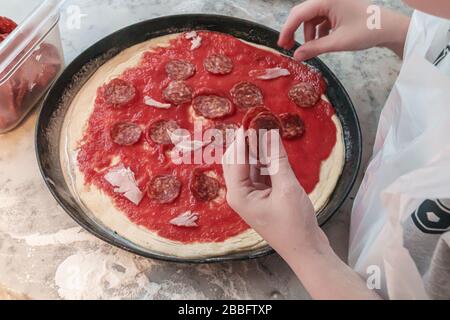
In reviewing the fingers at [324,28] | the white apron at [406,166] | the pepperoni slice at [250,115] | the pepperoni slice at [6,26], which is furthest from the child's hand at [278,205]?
the pepperoni slice at [6,26]

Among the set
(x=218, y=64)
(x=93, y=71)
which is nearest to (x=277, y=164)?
(x=218, y=64)

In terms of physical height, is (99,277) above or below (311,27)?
below

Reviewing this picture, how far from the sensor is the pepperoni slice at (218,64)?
5.10 ft

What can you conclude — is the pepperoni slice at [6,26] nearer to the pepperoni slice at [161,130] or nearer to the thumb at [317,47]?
the pepperoni slice at [161,130]

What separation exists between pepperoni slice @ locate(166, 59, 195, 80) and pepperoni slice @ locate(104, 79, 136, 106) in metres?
0.13

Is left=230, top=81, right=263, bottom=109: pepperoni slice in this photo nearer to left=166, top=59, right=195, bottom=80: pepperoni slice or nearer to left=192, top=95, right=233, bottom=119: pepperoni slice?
left=192, top=95, right=233, bottom=119: pepperoni slice

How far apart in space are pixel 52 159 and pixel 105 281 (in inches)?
15.3

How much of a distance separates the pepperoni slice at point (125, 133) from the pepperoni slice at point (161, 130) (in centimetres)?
3

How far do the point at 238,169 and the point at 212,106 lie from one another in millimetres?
505

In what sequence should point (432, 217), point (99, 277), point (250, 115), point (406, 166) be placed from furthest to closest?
point (250, 115)
point (99, 277)
point (406, 166)
point (432, 217)

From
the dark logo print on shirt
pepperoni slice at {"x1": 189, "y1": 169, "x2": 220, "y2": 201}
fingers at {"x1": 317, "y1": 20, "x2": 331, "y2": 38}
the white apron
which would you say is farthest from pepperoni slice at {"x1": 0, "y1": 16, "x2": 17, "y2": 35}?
the dark logo print on shirt

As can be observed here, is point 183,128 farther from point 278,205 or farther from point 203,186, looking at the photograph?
point 278,205

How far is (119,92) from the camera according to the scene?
1480 millimetres
